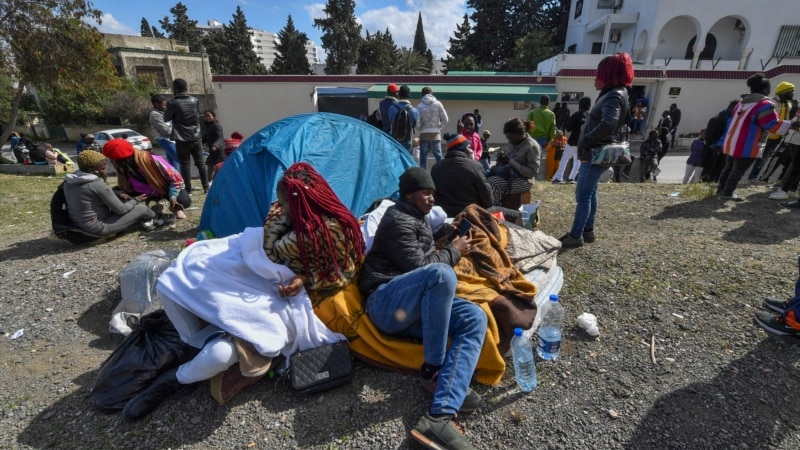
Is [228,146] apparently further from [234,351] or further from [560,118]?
[560,118]

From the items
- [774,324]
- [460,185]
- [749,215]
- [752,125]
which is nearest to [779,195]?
[749,215]

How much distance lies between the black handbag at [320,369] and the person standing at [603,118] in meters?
2.95

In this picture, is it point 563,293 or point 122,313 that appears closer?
point 122,313

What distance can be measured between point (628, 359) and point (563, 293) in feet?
2.70

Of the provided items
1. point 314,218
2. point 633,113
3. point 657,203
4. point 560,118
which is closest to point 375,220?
point 314,218

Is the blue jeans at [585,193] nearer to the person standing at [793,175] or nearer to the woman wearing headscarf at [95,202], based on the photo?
the person standing at [793,175]

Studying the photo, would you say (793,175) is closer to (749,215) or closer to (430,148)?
(749,215)

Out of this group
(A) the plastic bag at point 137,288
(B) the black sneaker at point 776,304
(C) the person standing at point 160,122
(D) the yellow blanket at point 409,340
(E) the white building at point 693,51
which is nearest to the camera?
(D) the yellow blanket at point 409,340

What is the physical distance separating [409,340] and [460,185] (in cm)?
181

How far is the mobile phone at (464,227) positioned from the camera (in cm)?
308

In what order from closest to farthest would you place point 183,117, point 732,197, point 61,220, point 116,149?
1. point 61,220
2. point 116,149
3. point 732,197
4. point 183,117

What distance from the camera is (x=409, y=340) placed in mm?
2529

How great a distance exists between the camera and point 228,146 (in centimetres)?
708

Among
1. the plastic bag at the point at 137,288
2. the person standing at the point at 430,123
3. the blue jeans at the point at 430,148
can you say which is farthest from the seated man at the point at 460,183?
the blue jeans at the point at 430,148
